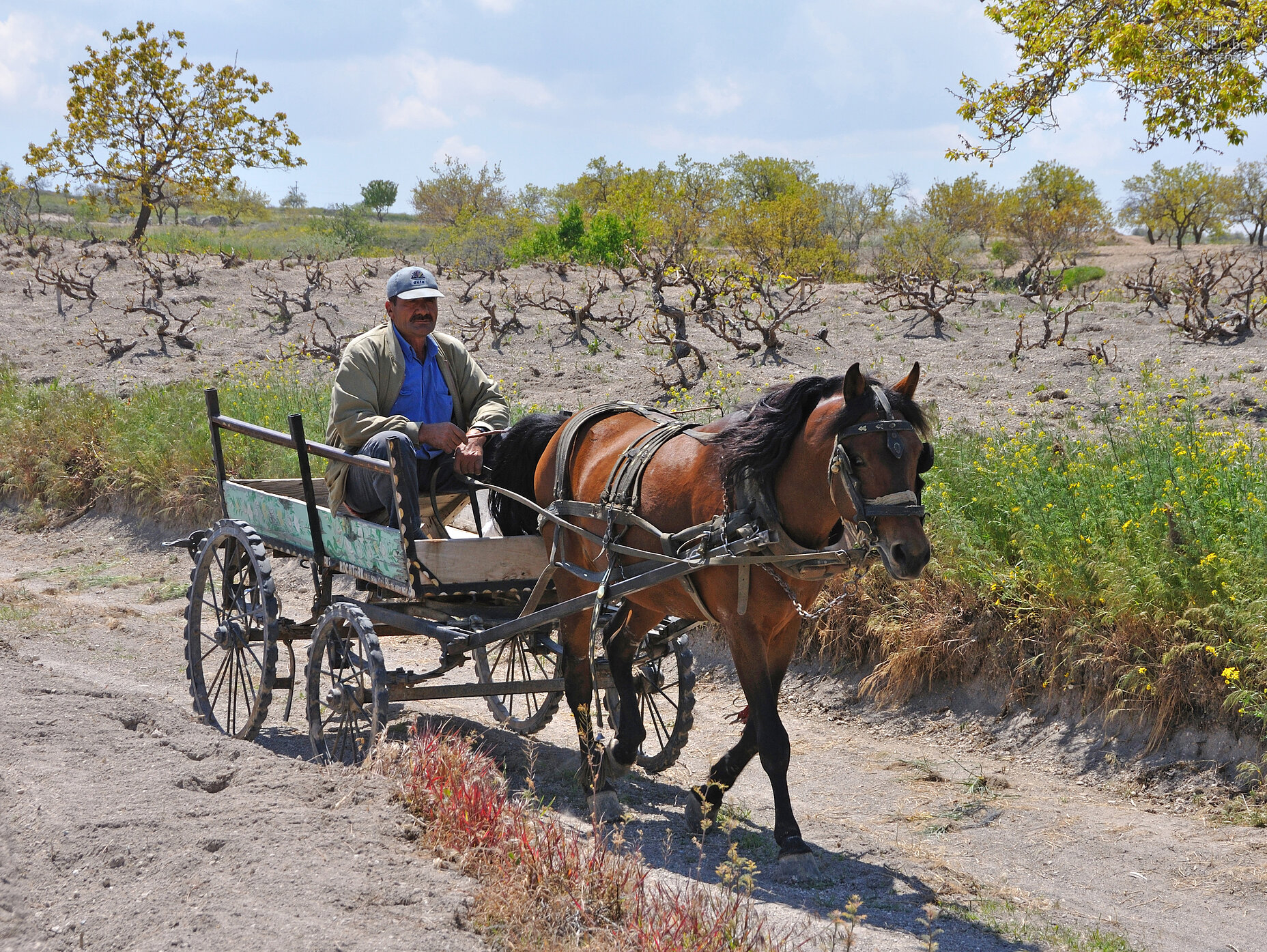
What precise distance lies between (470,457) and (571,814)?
1.80 metres

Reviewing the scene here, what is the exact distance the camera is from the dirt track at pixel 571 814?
10.6ft

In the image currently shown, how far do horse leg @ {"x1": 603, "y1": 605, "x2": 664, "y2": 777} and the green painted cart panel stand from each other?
105 centimetres

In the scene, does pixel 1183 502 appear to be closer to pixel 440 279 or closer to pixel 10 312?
pixel 440 279

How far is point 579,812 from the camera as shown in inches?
203

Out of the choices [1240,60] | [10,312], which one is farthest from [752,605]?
[10,312]

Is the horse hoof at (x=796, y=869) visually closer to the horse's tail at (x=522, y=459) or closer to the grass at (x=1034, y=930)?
the grass at (x=1034, y=930)

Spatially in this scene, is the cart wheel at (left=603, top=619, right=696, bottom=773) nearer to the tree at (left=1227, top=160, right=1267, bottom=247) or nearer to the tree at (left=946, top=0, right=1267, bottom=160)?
the tree at (left=946, top=0, right=1267, bottom=160)

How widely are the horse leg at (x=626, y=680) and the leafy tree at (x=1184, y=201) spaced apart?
4184 cm

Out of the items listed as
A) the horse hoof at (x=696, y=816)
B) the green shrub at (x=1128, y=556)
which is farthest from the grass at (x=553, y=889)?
the green shrub at (x=1128, y=556)

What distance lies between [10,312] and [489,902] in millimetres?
20209

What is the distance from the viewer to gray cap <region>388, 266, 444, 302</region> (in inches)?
219

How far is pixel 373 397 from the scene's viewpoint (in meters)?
5.50

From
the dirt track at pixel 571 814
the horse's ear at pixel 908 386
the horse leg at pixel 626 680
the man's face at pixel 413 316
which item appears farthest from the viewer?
the man's face at pixel 413 316

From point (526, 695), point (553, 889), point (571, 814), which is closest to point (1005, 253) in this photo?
point (526, 695)
